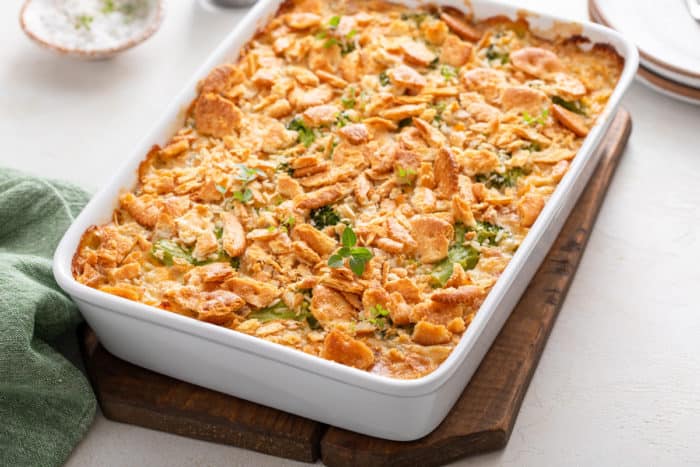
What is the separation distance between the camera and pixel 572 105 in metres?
3.10

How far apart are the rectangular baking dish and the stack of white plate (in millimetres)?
793

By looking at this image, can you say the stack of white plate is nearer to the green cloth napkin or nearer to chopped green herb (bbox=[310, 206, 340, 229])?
chopped green herb (bbox=[310, 206, 340, 229])

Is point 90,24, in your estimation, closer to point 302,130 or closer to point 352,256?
point 302,130

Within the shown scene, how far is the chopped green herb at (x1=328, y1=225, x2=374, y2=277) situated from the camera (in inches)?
104

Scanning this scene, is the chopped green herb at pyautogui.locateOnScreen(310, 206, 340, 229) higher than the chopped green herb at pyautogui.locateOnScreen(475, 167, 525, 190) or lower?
lower

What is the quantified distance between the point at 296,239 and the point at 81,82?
139cm

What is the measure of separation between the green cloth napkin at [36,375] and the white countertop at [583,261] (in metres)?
0.08

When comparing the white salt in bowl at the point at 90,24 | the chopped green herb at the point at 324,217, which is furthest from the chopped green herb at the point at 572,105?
the white salt in bowl at the point at 90,24

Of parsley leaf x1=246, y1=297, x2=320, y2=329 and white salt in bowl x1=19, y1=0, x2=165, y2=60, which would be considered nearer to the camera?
parsley leaf x1=246, y1=297, x2=320, y2=329

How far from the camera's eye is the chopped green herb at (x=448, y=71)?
3.22 m

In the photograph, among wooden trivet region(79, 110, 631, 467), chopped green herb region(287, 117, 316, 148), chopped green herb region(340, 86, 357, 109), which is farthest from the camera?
chopped green herb region(340, 86, 357, 109)

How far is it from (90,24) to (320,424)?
6.14 feet

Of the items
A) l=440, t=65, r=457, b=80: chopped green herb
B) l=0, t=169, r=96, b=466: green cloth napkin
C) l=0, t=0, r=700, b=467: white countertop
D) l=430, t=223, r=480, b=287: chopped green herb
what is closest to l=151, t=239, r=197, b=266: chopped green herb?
l=0, t=169, r=96, b=466: green cloth napkin

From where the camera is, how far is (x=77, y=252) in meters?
2.70
